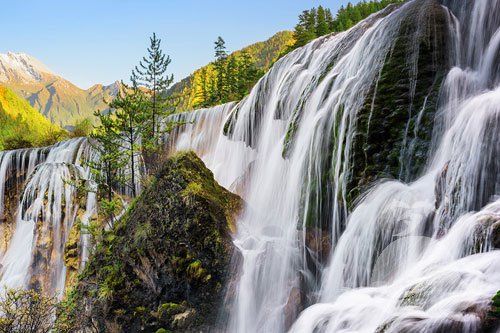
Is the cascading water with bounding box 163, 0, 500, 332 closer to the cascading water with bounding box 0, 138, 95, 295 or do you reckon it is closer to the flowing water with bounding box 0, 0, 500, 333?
the flowing water with bounding box 0, 0, 500, 333

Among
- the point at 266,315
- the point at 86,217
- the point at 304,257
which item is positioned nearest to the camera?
the point at 266,315

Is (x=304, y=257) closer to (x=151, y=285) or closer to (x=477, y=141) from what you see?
(x=151, y=285)

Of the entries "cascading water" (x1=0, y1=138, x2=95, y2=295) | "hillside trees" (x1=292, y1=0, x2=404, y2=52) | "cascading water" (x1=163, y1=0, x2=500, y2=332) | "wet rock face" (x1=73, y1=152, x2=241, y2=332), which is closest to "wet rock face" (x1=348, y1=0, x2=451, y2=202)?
"cascading water" (x1=163, y1=0, x2=500, y2=332)

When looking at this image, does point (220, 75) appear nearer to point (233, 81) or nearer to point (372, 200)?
point (233, 81)

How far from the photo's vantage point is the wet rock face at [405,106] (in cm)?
1221

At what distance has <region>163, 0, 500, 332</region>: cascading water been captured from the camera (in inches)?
312

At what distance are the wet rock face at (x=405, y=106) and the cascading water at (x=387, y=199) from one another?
0.05m

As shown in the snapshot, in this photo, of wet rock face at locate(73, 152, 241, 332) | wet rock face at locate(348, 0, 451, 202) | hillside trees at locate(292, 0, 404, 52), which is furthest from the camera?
hillside trees at locate(292, 0, 404, 52)

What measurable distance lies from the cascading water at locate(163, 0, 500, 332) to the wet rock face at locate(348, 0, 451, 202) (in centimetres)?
5

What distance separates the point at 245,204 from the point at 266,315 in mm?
6540

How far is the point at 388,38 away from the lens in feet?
48.2

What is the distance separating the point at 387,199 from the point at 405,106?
130 inches

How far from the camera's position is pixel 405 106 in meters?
12.9

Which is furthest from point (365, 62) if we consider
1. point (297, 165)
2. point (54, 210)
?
point (54, 210)
